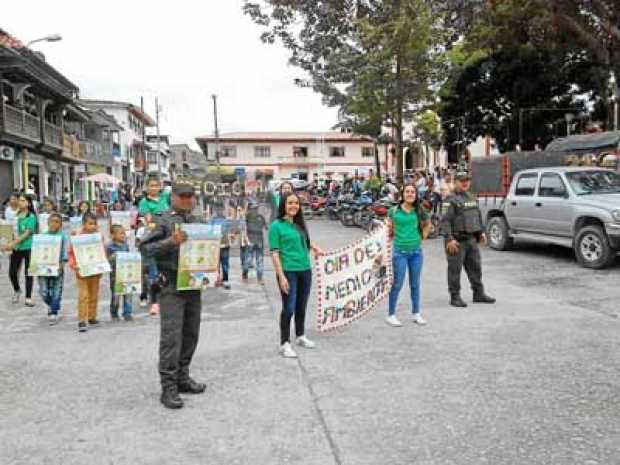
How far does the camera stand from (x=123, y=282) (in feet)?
25.5

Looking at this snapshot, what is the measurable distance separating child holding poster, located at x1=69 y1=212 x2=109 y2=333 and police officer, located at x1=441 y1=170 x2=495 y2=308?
440cm

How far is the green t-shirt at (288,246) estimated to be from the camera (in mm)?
5859

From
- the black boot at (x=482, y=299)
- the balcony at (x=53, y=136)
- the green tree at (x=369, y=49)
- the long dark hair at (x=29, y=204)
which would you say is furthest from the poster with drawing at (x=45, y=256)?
the balcony at (x=53, y=136)

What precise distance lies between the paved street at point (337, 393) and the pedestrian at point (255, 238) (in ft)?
7.75

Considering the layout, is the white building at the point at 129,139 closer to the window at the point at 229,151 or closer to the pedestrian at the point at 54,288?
the window at the point at 229,151

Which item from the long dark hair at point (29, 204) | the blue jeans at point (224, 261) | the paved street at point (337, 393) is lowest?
the paved street at point (337, 393)

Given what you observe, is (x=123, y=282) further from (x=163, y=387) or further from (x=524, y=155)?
(x=524, y=155)

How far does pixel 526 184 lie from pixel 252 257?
5.96m

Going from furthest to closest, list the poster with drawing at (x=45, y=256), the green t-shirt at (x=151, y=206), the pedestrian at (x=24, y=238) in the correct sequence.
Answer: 1. the pedestrian at (x=24, y=238)
2. the green t-shirt at (x=151, y=206)
3. the poster with drawing at (x=45, y=256)

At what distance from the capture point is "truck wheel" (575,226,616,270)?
10.7m

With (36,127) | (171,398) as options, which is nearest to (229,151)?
(36,127)

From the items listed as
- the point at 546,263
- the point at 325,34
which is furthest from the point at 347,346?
the point at 325,34

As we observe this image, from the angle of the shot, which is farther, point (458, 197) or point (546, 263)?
point (546, 263)

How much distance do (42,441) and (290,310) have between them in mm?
2545
